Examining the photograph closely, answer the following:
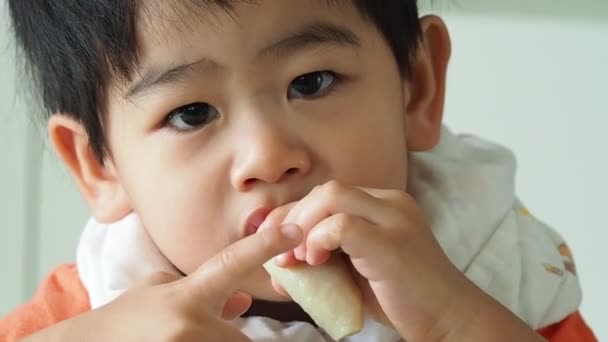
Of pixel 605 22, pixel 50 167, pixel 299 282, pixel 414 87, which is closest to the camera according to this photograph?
pixel 299 282

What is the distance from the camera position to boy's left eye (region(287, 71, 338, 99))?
0.71 meters

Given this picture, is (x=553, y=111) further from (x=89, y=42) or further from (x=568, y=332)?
(x=89, y=42)

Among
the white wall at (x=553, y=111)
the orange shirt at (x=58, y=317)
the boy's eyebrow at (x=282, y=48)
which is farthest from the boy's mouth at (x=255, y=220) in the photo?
the white wall at (x=553, y=111)

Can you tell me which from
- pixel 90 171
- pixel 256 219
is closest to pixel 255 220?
pixel 256 219

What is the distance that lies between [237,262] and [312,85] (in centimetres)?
15

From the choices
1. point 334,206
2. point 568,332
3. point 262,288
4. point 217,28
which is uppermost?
point 217,28

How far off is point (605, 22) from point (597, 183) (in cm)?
20

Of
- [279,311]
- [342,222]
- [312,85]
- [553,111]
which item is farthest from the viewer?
[553,111]

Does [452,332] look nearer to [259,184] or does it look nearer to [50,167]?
[259,184]

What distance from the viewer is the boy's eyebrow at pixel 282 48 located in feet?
2.24

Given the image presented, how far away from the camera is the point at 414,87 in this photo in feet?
2.77

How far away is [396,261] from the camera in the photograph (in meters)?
0.64

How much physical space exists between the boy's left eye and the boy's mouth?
3.4 inches

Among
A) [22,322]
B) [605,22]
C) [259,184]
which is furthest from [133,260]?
[605,22]
